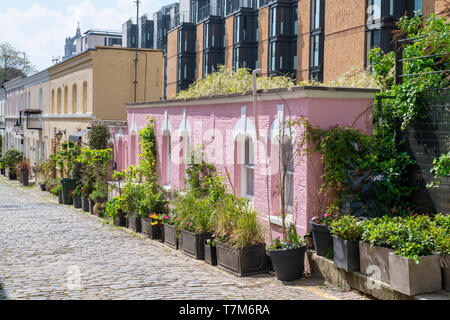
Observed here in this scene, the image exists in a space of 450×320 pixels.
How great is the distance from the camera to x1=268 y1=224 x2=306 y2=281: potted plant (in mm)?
8453

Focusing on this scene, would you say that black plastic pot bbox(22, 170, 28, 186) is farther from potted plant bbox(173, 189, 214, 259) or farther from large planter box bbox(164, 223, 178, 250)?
potted plant bbox(173, 189, 214, 259)

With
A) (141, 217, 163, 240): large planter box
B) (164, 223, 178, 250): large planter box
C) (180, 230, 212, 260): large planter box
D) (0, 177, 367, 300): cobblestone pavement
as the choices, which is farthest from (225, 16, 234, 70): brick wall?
(180, 230, 212, 260): large planter box

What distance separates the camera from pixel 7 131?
167ft

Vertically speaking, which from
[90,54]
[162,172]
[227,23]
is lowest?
[162,172]

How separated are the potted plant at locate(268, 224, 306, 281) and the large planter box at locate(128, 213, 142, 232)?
6.10 m

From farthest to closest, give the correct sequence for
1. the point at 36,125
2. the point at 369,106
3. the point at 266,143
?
1. the point at 36,125
2. the point at 266,143
3. the point at 369,106

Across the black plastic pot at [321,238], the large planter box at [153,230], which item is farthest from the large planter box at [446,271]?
the large planter box at [153,230]

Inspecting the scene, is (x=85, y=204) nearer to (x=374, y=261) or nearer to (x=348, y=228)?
(x=348, y=228)

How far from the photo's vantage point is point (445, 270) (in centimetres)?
678

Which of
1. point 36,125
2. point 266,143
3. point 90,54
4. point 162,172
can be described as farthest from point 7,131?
point 266,143

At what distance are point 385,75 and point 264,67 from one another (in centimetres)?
3467

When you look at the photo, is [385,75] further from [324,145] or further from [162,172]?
[162,172]

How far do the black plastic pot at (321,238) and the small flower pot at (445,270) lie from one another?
194cm

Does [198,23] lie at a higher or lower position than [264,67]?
higher
